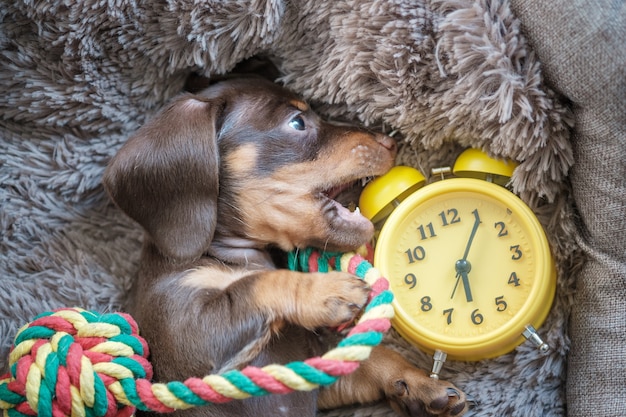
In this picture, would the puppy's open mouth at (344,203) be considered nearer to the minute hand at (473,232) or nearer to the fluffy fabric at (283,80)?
the fluffy fabric at (283,80)

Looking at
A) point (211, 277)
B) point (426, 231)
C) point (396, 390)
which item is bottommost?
point (396, 390)

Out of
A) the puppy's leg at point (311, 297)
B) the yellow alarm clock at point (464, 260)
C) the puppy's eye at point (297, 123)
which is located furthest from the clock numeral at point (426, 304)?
the puppy's eye at point (297, 123)

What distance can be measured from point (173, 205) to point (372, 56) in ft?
2.60

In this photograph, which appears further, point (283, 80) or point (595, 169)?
point (283, 80)

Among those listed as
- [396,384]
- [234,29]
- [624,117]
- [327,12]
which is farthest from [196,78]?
[624,117]

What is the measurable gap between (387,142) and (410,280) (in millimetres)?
458

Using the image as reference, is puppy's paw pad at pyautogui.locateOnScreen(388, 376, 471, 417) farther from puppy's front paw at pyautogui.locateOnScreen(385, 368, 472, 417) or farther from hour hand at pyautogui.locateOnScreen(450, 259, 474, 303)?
hour hand at pyautogui.locateOnScreen(450, 259, 474, 303)

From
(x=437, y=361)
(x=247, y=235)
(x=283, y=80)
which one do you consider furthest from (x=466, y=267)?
(x=283, y=80)

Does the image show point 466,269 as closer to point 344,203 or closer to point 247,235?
point 344,203

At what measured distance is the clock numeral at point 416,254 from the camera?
7.30 feet

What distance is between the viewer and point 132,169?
2.11 metres

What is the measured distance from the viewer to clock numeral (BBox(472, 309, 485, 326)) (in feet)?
7.05

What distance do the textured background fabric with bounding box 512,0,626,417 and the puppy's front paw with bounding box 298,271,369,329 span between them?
723 mm

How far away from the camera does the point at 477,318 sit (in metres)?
2.15
